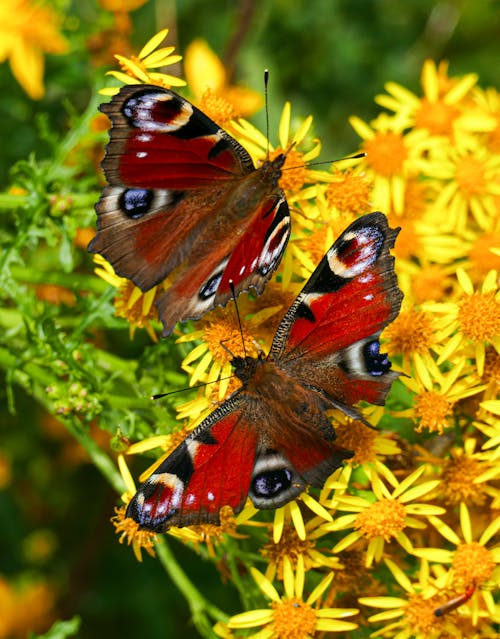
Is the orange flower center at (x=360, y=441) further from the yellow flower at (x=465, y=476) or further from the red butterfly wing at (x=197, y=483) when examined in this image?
the red butterfly wing at (x=197, y=483)

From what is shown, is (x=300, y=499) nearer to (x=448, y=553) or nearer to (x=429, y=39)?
(x=448, y=553)

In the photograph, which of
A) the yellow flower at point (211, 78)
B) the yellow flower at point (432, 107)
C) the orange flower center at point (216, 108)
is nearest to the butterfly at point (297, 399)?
the orange flower center at point (216, 108)

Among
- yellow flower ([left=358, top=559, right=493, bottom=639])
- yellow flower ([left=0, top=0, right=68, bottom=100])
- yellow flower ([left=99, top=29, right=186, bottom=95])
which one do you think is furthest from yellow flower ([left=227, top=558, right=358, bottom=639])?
yellow flower ([left=0, top=0, right=68, bottom=100])

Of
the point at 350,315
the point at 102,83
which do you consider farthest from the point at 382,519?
the point at 102,83

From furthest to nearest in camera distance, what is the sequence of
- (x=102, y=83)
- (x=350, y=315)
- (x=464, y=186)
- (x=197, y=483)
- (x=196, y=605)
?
(x=464, y=186), (x=102, y=83), (x=196, y=605), (x=350, y=315), (x=197, y=483)

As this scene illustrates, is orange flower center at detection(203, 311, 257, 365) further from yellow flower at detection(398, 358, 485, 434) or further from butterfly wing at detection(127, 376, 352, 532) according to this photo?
yellow flower at detection(398, 358, 485, 434)

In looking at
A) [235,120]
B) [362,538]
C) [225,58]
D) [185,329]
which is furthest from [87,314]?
[225,58]

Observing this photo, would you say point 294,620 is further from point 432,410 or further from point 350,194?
point 350,194
